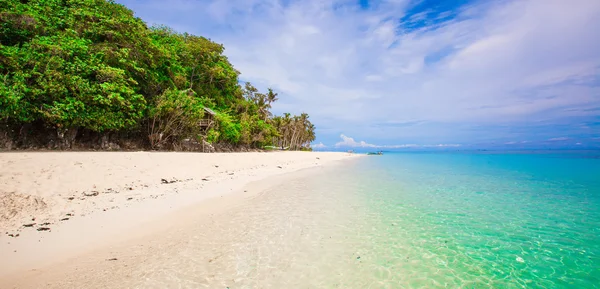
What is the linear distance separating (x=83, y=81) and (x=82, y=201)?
424 inches

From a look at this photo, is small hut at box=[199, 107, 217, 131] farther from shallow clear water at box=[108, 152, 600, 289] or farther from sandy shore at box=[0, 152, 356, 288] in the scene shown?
shallow clear water at box=[108, 152, 600, 289]

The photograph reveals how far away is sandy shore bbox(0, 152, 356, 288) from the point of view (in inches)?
163

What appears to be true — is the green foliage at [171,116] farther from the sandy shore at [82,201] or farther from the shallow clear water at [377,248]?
the shallow clear water at [377,248]

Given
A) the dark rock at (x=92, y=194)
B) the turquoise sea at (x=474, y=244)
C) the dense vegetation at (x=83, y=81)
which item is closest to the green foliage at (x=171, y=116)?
the dense vegetation at (x=83, y=81)

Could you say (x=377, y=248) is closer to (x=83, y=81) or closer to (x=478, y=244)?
(x=478, y=244)

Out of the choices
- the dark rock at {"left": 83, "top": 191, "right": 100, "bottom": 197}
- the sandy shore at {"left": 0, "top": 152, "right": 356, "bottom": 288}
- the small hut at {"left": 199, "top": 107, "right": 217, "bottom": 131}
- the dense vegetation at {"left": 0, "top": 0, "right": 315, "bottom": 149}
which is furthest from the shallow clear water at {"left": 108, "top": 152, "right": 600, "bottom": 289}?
the small hut at {"left": 199, "top": 107, "right": 217, "bottom": 131}

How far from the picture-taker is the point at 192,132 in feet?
74.1

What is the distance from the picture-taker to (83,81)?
13227 millimetres

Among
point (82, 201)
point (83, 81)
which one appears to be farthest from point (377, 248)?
point (83, 81)

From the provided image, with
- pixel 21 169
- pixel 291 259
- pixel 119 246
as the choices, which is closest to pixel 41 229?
pixel 119 246

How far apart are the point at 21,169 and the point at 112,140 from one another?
12.8 metres

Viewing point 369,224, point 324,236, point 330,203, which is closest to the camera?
point 324,236

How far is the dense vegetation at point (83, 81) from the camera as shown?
12074mm

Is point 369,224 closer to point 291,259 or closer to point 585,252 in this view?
point 291,259
